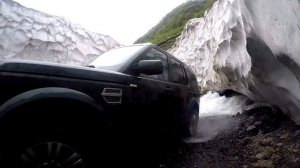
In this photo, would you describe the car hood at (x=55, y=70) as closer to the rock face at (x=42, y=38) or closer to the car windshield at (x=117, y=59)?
the car windshield at (x=117, y=59)

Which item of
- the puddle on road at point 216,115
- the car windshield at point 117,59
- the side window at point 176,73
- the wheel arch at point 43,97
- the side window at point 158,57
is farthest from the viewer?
the puddle on road at point 216,115

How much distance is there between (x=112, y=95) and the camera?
10.7ft

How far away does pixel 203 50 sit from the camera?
39.9ft

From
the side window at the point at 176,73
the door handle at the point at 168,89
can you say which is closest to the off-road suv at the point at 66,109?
the door handle at the point at 168,89

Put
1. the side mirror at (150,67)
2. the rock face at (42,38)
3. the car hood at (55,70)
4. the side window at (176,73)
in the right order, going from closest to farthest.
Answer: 1. the car hood at (55,70)
2. the side mirror at (150,67)
3. the side window at (176,73)
4. the rock face at (42,38)

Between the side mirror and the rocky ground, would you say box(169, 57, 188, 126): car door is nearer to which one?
the rocky ground

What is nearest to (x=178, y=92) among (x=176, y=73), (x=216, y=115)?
(x=176, y=73)

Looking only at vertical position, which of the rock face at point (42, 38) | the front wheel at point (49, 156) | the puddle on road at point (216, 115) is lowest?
the puddle on road at point (216, 115)

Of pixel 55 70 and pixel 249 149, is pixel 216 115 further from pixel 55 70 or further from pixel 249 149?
pixel 55 70

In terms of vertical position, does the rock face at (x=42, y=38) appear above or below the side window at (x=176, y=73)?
above

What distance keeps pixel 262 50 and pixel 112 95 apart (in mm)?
2983

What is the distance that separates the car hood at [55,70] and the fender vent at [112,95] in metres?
0.10

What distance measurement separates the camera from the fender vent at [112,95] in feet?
10.5

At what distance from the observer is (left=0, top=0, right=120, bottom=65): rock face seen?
1109cm
